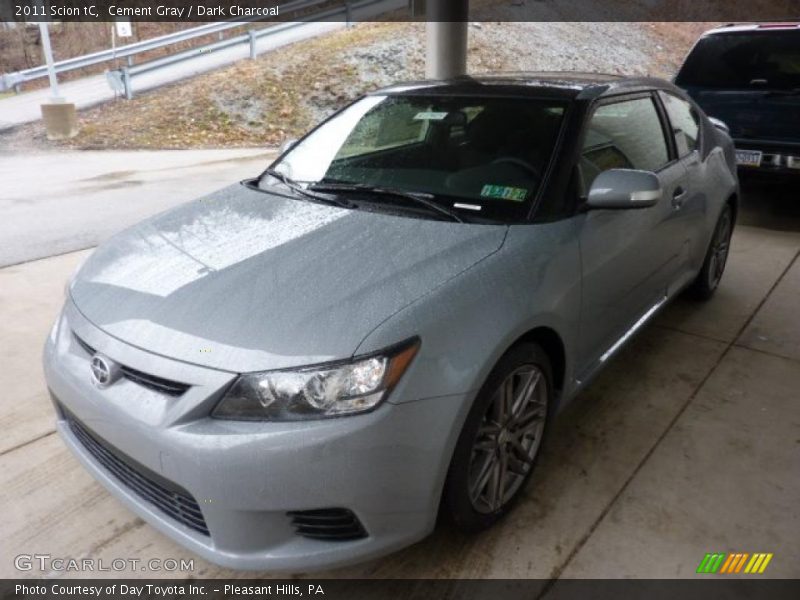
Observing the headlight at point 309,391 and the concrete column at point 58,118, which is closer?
the headlight at point 309,391

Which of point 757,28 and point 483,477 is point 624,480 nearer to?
point 483,477

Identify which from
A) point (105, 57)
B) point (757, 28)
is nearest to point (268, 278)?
point (757, 28)

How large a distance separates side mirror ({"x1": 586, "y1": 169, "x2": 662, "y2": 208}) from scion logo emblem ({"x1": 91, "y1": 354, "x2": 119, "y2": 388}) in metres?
1.83

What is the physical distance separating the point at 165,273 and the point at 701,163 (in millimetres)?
A: 3096

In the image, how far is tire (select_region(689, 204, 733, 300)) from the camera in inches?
168

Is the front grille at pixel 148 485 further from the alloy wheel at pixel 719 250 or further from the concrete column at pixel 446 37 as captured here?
the concrete column at pixel 446 37

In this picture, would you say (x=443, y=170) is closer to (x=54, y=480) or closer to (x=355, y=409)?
(x=355, y=409)

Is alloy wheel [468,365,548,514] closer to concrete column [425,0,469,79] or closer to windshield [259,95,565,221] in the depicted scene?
windshield [259,95,565,221]

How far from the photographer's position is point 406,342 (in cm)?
190

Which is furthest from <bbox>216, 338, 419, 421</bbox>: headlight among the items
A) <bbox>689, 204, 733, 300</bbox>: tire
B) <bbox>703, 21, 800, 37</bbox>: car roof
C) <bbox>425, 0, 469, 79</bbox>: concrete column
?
<bbox>703, 21, 800, 37</bbox>: car roof

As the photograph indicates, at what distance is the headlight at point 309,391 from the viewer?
1.85m

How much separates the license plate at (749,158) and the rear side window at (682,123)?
8.75 feet

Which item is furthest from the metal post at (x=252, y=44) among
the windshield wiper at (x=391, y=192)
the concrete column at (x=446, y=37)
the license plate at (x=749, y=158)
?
Answer: the windshield wiper at (x=391, y=192)

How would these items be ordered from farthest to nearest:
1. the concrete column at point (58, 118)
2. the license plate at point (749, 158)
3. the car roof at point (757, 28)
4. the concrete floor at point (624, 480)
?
the concrete column at point (58, 118)
the car roof at point (757, 28)
the license plate at point (749, 158)
the concrete floor at point (624, 480)
